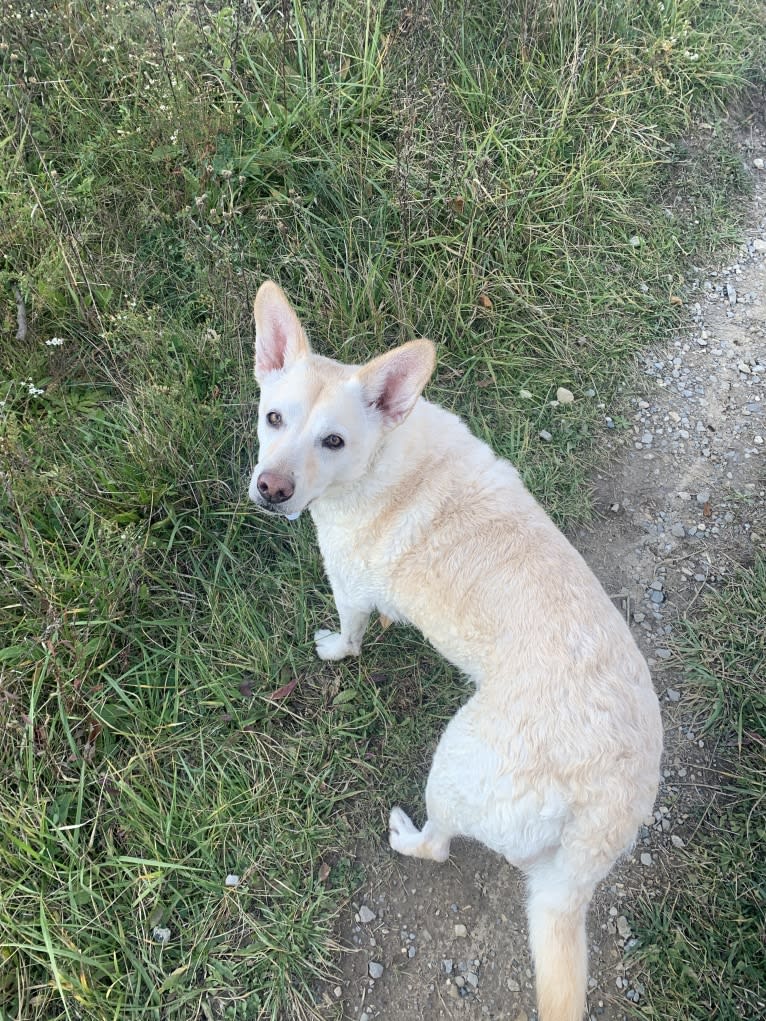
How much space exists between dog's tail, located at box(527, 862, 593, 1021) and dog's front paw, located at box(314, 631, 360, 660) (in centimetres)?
132

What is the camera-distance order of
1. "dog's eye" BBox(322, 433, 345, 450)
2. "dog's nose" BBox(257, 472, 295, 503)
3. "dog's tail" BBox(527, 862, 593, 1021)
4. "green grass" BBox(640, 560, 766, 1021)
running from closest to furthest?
"dog's tail" BBox(527, 862, 593, 1021) < "dog's nose" BBox(257, 472, 295, 503) < "dog's eye" BBox(322, 433, 345, 450) < "green grass" BBox(640, 560, 766, 1021)

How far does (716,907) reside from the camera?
8.67 feet

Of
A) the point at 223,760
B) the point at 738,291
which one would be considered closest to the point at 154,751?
the point at 223,760

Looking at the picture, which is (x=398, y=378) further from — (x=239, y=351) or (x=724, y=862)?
(x=724, y=862)

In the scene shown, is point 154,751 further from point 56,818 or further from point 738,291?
point 738,291

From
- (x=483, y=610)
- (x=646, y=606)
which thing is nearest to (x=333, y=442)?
(x=483, y=610)

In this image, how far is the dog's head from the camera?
220 centimetres

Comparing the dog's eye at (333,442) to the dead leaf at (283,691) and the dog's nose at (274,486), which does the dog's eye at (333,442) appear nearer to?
the dog's nose at (274,486)

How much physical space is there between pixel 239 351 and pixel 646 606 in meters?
2.60

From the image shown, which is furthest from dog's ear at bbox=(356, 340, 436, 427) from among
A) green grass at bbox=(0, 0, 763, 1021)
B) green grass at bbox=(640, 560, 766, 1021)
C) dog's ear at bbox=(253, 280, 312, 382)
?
green grass at bbox=(640, 560, 766, 1021)

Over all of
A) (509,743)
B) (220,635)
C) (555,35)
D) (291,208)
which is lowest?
(220,635)

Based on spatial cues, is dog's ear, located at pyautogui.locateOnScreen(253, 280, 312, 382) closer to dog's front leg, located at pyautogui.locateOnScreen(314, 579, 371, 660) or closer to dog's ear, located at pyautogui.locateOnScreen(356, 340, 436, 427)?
dog's ear, located at pyautogui.locateOnScreen(356, 340, 436, 427)

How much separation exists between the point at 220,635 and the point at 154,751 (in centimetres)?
57

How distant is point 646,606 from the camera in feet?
11.0
